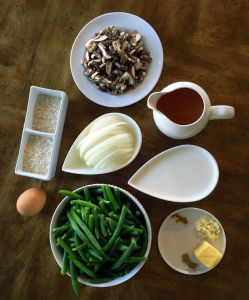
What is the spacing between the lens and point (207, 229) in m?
0.93

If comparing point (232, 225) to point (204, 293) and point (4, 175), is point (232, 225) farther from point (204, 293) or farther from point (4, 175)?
point (4, 175)

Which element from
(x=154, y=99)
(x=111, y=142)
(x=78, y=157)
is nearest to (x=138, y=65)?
(x=154, y=99)

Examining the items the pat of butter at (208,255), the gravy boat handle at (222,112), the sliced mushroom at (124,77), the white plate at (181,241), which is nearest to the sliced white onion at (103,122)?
the sliced mushroom at (124,77)

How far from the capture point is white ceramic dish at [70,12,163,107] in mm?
883

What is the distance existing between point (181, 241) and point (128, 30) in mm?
853

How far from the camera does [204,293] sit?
3.27ft

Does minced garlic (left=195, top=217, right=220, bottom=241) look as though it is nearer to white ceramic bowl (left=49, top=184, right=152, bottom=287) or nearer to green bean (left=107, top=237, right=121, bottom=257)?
white ceramic bowl (left=49, top=184, right=152, bottom=287)

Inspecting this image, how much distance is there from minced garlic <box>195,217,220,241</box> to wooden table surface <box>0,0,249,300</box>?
0.05 meters

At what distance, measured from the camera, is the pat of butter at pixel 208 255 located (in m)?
0.93

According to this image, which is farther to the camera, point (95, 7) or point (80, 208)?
point (95, 7)

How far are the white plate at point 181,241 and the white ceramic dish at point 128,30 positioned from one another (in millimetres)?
497

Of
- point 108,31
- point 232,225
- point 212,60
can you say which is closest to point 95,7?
point 108,31

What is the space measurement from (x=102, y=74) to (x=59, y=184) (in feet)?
1.56

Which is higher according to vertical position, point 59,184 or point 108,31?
point 108,31
